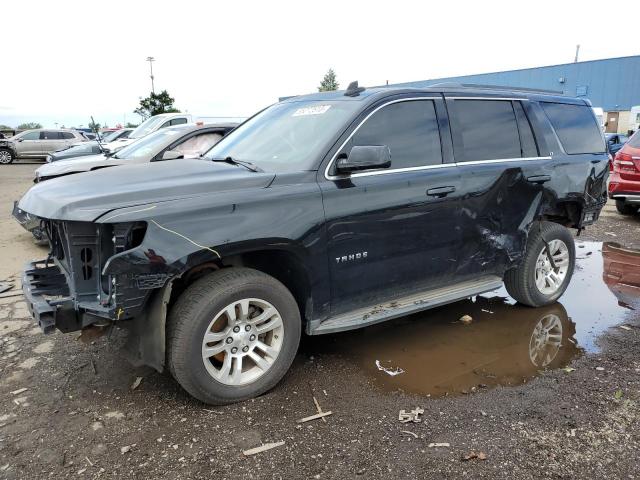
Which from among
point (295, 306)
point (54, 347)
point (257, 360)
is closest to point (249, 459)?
point (257, 360)

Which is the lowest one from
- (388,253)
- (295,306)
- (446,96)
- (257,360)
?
(257,360)

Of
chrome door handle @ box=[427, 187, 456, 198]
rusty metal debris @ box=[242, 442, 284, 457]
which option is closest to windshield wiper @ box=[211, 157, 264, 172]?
chrome door handle @ box=[427, 187, 456, 198]

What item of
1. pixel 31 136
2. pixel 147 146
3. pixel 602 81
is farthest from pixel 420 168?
pixel 602 81

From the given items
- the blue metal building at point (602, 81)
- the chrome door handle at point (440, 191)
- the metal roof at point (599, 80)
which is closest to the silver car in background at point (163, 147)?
the chrome door handle at point (440, 191)

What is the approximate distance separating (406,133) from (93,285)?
8.09 feet

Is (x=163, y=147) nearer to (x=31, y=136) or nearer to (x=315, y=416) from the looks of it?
(x=315, y=416)

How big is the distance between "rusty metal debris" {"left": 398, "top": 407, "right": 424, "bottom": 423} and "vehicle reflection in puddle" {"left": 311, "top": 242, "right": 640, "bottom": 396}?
0.88ft

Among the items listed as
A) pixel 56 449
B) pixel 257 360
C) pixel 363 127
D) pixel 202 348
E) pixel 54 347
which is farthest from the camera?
pixel 54 347

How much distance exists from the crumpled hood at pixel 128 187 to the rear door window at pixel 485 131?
5.88ft

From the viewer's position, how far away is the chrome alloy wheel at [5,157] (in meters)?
25.8

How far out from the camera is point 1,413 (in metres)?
3.20

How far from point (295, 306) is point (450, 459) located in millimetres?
1298

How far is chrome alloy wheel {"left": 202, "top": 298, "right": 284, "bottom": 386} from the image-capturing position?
3.13 metres

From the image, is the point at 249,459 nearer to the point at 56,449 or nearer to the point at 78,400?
the point at 56,449
